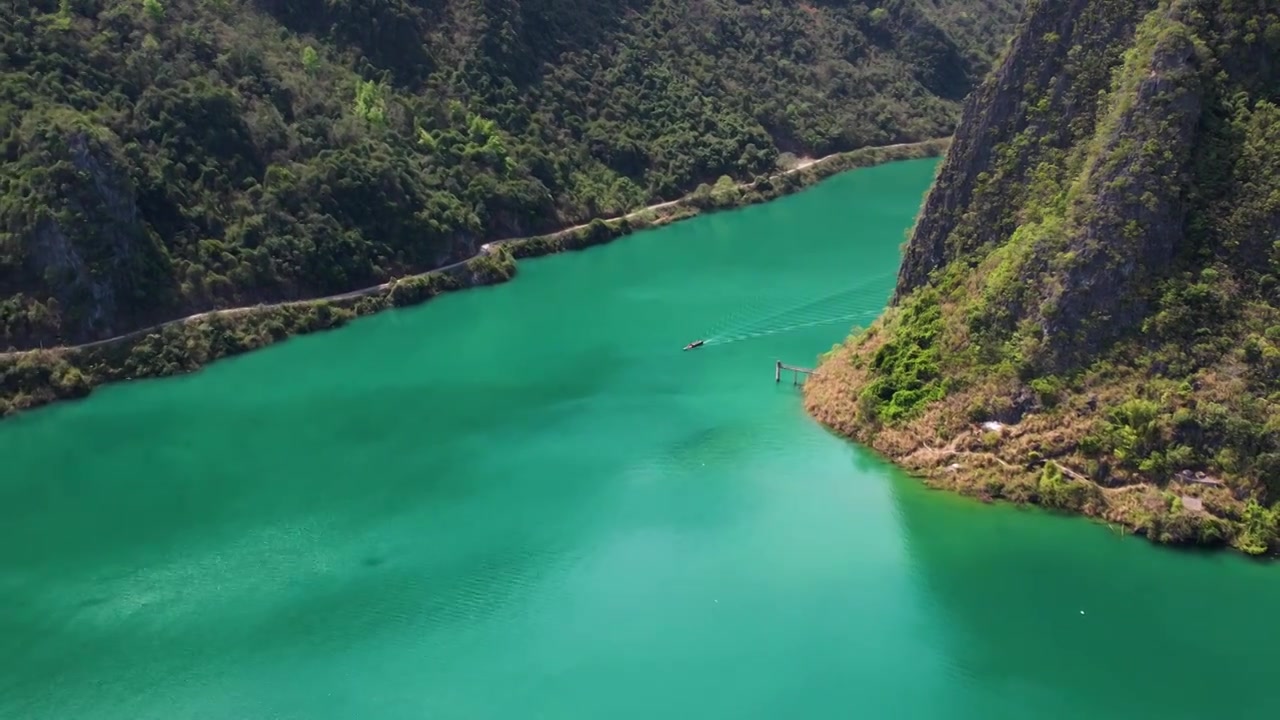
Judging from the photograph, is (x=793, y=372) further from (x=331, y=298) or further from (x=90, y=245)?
(x=90, y=245)

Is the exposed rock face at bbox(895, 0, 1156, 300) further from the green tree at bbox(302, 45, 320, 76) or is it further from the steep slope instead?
the green tree at bbox(302, 45, 320, 76)

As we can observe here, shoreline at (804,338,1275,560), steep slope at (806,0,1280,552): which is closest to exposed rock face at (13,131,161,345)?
shoreline at (804,338,1275,560)

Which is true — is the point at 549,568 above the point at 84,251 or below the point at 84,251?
below

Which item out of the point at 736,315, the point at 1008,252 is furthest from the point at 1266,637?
the point at 736,315

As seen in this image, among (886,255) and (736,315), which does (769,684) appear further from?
(886,255)

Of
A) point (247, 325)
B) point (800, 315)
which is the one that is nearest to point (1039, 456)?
point (800, 315)

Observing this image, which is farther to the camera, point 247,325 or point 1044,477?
point 247,325
